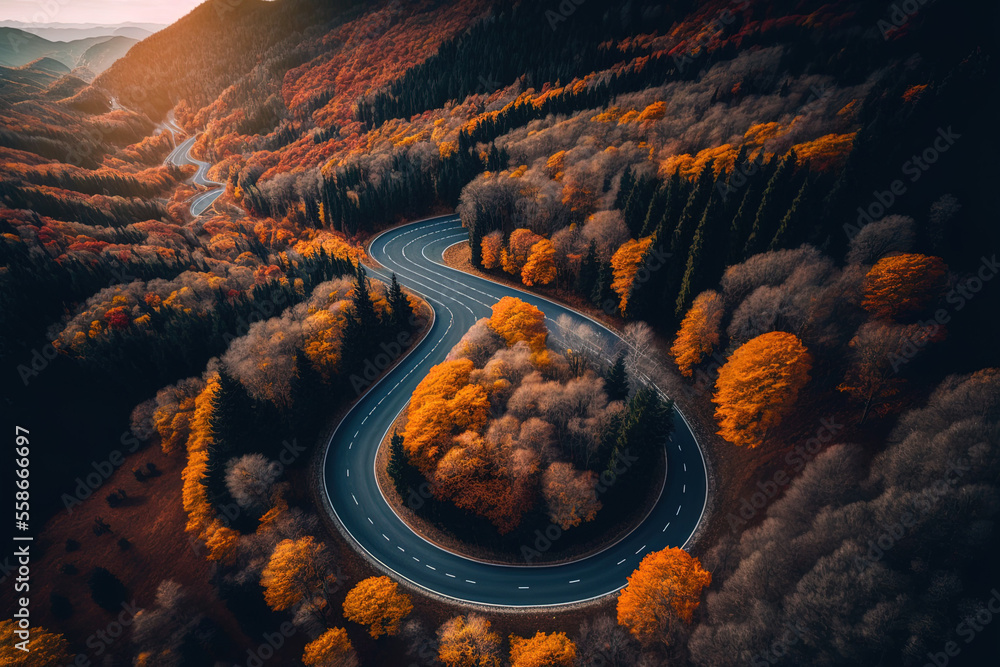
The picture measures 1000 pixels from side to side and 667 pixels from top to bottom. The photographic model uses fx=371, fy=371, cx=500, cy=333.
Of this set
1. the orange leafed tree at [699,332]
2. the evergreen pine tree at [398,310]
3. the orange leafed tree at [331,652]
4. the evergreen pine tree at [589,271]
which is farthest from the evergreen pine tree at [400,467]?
the evergreen pine tree at [589,271]

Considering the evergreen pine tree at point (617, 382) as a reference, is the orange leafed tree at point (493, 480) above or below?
below

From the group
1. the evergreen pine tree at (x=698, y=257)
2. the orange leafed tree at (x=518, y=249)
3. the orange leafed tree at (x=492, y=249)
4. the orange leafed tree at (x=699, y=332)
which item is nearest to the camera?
the orange leafed tree at (x=699, y=332)

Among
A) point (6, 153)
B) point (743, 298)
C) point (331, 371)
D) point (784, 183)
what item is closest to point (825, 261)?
point (743, 298)

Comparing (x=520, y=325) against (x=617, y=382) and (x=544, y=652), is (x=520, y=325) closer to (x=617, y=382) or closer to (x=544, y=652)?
(x=617, y=382)

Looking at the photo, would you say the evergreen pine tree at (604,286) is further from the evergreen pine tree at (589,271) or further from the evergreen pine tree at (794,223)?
the evergreen pine tree at (794,223)

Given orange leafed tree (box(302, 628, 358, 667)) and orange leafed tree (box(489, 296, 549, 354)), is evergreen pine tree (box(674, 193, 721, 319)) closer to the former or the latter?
orange leafed tree (box(489, 296, 549, 354))

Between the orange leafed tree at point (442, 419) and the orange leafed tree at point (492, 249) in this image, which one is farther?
the orange leafed tree at point (492, 249)

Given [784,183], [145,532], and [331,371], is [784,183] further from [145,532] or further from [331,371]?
[145,532]

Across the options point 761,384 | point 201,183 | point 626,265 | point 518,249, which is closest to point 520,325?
point 626,265
